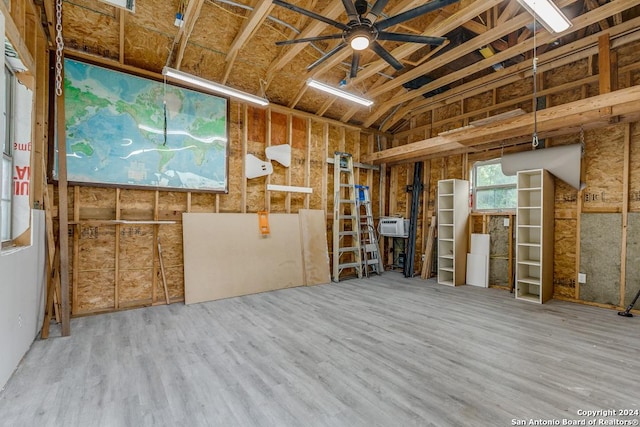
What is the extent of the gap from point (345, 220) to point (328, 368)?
14.1 ft

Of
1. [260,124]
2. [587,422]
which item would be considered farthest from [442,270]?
[260,124]

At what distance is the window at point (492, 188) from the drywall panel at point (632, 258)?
1.54 m

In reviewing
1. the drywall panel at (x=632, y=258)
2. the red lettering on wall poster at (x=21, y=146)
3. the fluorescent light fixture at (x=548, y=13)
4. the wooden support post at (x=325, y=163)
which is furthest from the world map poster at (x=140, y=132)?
the drywall panel at (x=632, y=258)

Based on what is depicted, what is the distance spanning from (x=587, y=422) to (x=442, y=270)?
161 inches

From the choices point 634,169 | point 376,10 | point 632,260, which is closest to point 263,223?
point 376,10

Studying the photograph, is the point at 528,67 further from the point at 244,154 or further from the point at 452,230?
the point at 244,154

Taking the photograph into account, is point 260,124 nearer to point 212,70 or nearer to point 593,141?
point 212,70

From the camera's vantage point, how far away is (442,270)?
592cm

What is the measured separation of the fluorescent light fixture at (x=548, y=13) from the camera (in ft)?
8.64

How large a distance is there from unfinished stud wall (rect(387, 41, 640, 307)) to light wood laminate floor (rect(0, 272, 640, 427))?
62 centimetres

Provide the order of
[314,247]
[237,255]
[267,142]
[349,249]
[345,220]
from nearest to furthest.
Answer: [237,255]
[267,142]
[314,247]
[349,249]
[345,220]

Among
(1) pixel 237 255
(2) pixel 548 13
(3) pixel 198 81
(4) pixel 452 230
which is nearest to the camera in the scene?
(2) pixel 548 13

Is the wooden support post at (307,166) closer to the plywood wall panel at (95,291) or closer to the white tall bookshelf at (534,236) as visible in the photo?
the plywood wall panel at (95,291)

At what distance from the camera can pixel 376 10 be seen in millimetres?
2656
